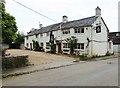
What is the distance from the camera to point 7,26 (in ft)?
59.3

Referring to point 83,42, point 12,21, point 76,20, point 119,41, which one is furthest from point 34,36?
point 12,21

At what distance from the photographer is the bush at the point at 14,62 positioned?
1634 centimetres

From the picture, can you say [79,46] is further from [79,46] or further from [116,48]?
[116,48]

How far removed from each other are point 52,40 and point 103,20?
1086 centimetres

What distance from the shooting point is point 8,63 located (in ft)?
54.9

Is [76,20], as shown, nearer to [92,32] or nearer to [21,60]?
[92,32]

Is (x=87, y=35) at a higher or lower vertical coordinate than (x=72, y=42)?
higher

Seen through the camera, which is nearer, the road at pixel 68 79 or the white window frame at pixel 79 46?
the road at pixel 68 79

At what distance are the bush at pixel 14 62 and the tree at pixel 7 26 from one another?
221 centimetres

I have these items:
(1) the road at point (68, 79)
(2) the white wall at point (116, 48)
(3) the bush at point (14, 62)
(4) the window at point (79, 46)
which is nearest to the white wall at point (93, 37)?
(4) the window at point (79, 46)

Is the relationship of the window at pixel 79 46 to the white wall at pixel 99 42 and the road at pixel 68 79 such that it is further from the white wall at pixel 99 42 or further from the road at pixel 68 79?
the road at pixel 68 79

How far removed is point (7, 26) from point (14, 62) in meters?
3.57

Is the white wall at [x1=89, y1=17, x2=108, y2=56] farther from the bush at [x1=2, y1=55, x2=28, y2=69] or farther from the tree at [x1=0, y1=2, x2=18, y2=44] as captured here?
the tree at [x1=0, y1=2, x2=18, y2=44]

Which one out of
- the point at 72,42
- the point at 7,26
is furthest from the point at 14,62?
the point at 72,42
